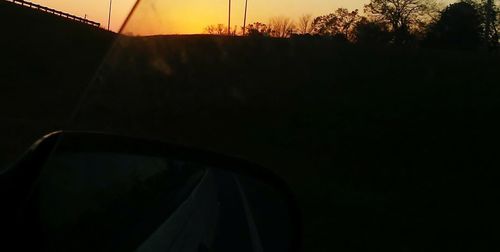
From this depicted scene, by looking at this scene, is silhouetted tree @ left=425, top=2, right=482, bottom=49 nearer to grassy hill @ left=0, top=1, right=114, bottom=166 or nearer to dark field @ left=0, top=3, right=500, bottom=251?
dark field @ left=0, top=3, right=500, bottom=251

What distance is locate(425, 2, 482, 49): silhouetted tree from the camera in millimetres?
77188

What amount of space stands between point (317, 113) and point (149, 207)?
29317 mm

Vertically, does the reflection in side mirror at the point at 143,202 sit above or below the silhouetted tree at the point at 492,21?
below

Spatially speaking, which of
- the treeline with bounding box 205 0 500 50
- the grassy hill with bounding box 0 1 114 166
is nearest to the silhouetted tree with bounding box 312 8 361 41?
the treeline with bounding box 205 0 500 50

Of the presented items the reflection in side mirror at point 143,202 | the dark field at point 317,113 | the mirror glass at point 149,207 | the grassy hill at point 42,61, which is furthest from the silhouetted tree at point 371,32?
the reflection in side mirror at point 143,202

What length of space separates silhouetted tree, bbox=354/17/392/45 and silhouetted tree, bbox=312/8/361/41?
2209 millimetres

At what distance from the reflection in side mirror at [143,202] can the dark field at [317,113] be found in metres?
1.88

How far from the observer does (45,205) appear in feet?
7.66

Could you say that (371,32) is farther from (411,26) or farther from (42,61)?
(42,61)

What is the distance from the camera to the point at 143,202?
11.6 ft

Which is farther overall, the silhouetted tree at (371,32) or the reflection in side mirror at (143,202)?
the silhouetted tree at (371,32)

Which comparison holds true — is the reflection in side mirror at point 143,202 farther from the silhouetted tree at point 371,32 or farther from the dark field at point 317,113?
the silhouetted tree at point 371,32

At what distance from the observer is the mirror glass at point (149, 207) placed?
247 cm

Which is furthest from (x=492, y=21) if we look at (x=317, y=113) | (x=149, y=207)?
(x=149, y=207)
